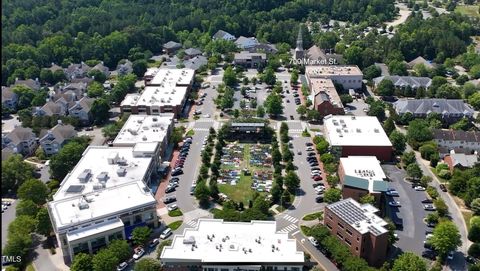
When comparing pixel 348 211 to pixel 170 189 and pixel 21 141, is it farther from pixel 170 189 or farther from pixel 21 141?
pixel 21 141

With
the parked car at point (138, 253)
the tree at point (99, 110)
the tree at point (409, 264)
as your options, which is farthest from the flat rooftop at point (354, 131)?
the tree at point (99, 110)

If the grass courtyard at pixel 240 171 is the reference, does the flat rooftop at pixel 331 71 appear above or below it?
above

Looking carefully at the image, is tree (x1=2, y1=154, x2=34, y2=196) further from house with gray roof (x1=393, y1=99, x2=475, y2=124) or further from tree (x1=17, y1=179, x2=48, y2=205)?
house with gray roof (x1=393, y1=99, x2=475, y2=124)

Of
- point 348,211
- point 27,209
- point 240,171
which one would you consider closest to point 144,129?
point 240,171

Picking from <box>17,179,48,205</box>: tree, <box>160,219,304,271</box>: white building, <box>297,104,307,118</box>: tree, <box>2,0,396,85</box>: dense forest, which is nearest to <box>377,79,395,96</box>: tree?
<box>297,104,307,118</box>: tree

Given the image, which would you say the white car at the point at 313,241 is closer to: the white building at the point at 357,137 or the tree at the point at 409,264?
the tree at the point at 409,264

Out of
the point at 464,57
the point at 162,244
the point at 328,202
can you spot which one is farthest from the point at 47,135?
the point at 464,57

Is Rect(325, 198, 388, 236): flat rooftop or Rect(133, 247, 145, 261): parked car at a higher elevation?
Rect(325, 198, 388, 236): flat rooftop
